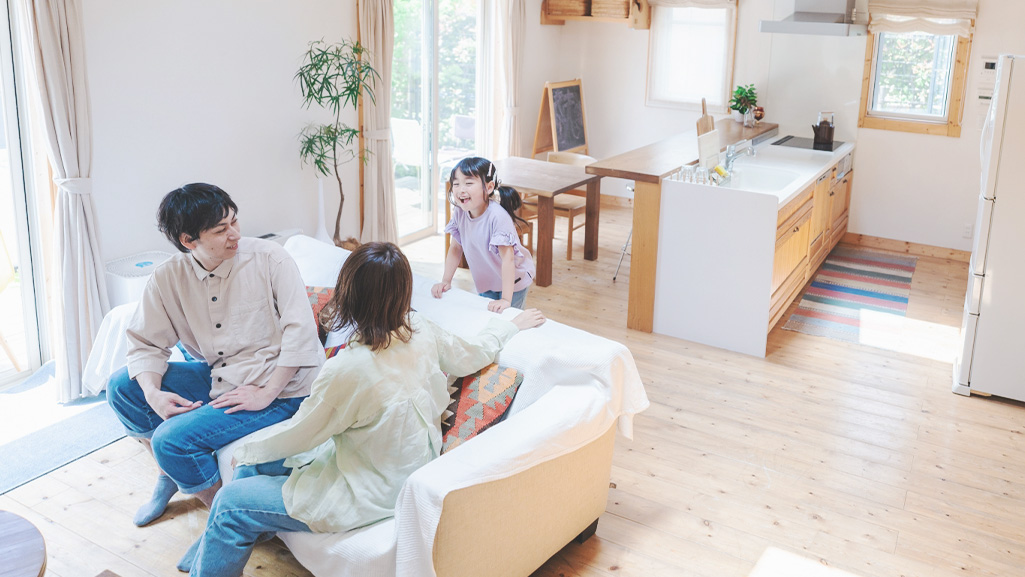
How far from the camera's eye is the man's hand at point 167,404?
8.95 feet

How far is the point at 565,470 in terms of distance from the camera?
2586 millimetres

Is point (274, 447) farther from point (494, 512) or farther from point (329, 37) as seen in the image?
point (329, 37)

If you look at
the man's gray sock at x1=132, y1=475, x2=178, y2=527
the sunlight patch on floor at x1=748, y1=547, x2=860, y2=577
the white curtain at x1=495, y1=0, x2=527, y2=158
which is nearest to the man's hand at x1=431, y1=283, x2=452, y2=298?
the man's gray sock at x1=132, y1=475, x2=178, y2=527

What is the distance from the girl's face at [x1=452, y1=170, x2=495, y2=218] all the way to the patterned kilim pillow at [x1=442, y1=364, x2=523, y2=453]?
94 centimetres

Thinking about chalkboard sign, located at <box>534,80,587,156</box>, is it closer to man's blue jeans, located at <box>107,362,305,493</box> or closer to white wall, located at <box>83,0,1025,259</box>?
white wall, located at <box>83,0,1025,259</box>

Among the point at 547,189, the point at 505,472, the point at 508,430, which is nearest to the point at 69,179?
the point at 508,430

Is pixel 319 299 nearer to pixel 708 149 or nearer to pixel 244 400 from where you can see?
pixel 244 400

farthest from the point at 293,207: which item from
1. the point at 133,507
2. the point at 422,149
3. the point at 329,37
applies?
the point at 133,507

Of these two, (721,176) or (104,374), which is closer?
(104,374)

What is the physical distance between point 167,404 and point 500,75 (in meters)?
4.87

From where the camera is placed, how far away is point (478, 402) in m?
2.69

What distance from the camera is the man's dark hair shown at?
262cm

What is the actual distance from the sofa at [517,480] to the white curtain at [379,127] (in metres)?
2.73

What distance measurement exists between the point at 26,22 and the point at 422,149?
3244mm
